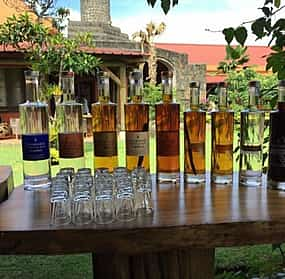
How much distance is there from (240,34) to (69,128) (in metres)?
0.48

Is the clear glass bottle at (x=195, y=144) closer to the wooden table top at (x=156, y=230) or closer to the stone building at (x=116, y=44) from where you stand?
the wooden table top at (x=156, y=230)

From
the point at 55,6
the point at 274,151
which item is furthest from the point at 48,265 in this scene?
the point at 55,6

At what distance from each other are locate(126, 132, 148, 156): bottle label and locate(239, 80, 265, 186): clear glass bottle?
0.67 feet

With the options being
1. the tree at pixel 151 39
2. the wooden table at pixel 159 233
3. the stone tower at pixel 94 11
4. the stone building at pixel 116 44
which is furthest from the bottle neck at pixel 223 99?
the stone tower at pixel 94 11

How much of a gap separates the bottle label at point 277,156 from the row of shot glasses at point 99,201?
0.27 m

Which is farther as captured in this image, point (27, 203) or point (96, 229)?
point (27, 203)

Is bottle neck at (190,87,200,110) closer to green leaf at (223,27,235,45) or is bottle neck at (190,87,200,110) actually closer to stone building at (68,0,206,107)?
green leaf at (223,27,235,45)

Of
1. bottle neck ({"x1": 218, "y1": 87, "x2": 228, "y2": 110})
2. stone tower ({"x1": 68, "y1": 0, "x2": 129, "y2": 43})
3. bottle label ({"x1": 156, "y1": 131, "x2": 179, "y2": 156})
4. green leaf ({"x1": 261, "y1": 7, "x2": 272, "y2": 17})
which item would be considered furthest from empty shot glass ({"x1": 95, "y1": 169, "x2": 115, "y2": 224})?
stone tower ({"x1": 68, "y1": 0, "x2": 129, "y2": 43})

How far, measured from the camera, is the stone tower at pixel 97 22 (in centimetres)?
909

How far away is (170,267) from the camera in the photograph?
2.45 feet

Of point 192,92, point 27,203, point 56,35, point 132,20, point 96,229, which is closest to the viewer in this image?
point 96,229

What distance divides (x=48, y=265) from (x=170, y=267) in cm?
150

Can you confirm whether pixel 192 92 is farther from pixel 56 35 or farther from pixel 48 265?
pixel 56 35

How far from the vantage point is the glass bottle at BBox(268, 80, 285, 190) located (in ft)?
2.64
